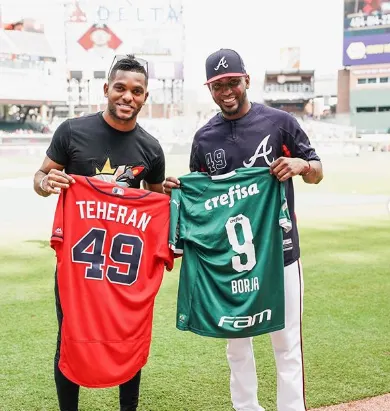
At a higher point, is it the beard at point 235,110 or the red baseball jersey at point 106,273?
the beard at point 235,110

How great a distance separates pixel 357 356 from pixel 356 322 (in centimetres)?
69

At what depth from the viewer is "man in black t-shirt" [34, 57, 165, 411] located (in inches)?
Result: 103

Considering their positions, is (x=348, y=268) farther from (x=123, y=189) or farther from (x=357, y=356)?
(x=123, y=189)

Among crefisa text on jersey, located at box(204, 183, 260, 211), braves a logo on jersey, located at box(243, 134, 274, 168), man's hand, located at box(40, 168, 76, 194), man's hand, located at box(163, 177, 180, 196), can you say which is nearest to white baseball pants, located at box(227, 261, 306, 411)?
crefisa text on jersey, located at box(204, 183, 260, 211)

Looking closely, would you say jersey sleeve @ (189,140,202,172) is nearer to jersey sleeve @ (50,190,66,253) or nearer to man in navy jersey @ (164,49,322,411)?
man in navy jersey @ (164,49,322,411)

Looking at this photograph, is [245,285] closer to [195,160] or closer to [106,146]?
[195,160]

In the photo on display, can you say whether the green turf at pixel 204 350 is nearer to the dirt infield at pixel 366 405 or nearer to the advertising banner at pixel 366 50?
the dirt infield at pixel 366 405

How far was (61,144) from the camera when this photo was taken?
263cm

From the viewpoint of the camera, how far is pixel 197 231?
2.66m

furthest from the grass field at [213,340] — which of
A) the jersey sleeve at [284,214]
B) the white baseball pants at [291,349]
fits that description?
the jersey sleeve at [284,214]

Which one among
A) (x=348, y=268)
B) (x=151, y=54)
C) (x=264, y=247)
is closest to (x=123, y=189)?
(x=264, y=247)

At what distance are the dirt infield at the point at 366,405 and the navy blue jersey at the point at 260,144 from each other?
993mm

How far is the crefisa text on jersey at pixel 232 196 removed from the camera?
2643mm

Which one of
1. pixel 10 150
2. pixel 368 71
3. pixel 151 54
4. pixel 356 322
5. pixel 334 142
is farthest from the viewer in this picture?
pixel 368 71
